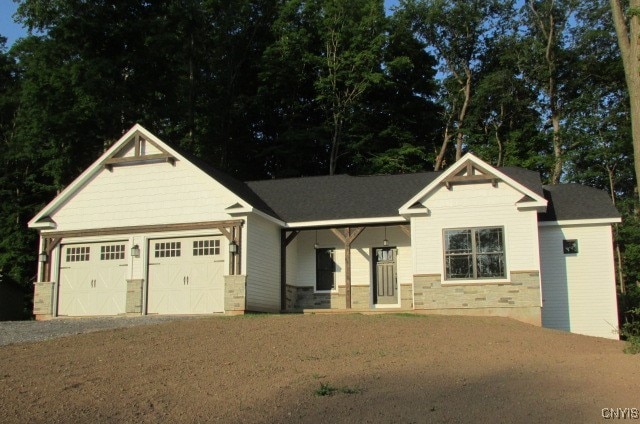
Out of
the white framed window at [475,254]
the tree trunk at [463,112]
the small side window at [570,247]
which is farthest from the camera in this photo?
the tree trunk at [463,112]

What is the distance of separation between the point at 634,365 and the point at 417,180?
13.7m

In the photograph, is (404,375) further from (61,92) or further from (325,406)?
(61,92)

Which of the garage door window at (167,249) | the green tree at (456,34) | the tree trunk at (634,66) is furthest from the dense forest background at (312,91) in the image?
the tree trunk at (634,66)

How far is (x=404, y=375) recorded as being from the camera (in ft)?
35.2

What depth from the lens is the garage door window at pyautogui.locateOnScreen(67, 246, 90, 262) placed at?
2242cm

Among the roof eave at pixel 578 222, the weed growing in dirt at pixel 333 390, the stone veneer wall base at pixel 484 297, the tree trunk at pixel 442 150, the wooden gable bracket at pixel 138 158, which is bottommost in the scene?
the weed growing in dirt at pixel 333 390

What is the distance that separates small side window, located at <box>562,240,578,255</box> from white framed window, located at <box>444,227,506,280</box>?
2.64 meters

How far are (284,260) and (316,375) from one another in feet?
39.4

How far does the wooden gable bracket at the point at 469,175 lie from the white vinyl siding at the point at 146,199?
6.44 m

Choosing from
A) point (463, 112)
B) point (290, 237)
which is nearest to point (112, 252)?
point (290, 237)

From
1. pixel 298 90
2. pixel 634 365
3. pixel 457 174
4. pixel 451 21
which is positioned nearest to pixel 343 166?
pixel 298 90

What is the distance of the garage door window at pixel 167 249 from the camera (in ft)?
70.7

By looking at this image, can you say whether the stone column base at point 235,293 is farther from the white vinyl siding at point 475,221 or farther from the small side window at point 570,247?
the small side window at point 570,247

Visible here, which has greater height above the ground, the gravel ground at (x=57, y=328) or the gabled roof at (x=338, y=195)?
the gabled roof at (x=338, y=195)
